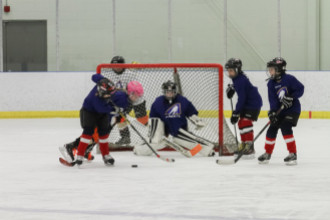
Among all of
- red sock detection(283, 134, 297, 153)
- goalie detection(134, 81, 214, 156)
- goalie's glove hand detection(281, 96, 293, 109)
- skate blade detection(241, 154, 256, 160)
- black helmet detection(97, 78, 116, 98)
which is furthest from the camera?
goalie detection(134, 81, 214, 156)

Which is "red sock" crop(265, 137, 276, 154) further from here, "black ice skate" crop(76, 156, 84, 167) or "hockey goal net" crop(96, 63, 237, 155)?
"black ice skate" crop(76, 156, 84, 167)

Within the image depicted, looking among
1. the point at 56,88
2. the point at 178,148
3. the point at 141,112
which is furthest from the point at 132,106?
the point at 56,88

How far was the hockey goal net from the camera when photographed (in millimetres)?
7098

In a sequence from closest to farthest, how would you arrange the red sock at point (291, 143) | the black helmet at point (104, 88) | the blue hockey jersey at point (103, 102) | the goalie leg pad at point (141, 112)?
the black helmet at point (104, 88), the blue hockey jersey at point (103, 102), the red sock at point (291, 143), the goalie leg pad at point (141, 112)

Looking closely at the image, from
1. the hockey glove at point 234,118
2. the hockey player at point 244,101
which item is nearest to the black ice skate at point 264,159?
the hockey player at point 244,101

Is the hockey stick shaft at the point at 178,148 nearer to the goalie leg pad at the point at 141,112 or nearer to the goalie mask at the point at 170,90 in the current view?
the goalie mask at the point at 170,90

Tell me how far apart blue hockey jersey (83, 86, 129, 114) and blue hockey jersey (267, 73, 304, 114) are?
4.05 feet

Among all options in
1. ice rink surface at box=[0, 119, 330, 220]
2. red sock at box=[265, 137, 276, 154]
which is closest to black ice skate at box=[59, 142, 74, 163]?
ice rink surface at box=[0, 119, 330, 220]

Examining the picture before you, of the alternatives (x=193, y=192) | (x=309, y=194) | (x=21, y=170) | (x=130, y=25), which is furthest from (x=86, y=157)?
(x=130, y=25)

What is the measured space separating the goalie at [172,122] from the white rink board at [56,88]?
16.1 ft

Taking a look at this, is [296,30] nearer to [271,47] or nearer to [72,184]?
[271,47]

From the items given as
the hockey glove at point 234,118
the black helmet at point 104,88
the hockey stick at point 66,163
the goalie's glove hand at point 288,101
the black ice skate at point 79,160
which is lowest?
the hockey stick at point 66,163

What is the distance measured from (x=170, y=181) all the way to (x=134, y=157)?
1619 mm

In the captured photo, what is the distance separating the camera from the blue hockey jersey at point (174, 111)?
674cm
